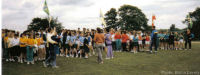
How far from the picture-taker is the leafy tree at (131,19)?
68938mm

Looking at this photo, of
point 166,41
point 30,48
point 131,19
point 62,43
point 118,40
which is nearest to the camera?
point 30,48

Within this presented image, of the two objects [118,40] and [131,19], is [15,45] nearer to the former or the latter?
[118,40]

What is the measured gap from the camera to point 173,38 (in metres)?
22.9

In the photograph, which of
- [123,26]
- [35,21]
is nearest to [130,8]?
[123,26]

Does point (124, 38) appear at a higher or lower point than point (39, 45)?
higher

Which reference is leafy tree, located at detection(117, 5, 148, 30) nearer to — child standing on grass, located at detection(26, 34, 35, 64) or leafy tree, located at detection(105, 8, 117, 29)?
leafy tree, located at detection(105, 8, 117, 29)

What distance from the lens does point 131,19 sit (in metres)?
68.8

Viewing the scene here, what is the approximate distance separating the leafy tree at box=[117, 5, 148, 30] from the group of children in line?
44958mm

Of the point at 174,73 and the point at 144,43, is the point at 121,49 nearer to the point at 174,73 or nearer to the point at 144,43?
the point at 144,43

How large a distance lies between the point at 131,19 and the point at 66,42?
53555 millimetres

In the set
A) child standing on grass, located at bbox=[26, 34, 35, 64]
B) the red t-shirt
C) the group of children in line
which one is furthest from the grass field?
the red t-shirt

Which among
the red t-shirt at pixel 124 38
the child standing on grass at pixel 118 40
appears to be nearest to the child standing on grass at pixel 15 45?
the child standing on grass at pixel 118 40

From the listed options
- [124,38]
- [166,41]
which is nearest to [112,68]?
[124,38]

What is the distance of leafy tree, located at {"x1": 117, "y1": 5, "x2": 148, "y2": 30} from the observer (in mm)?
68938
